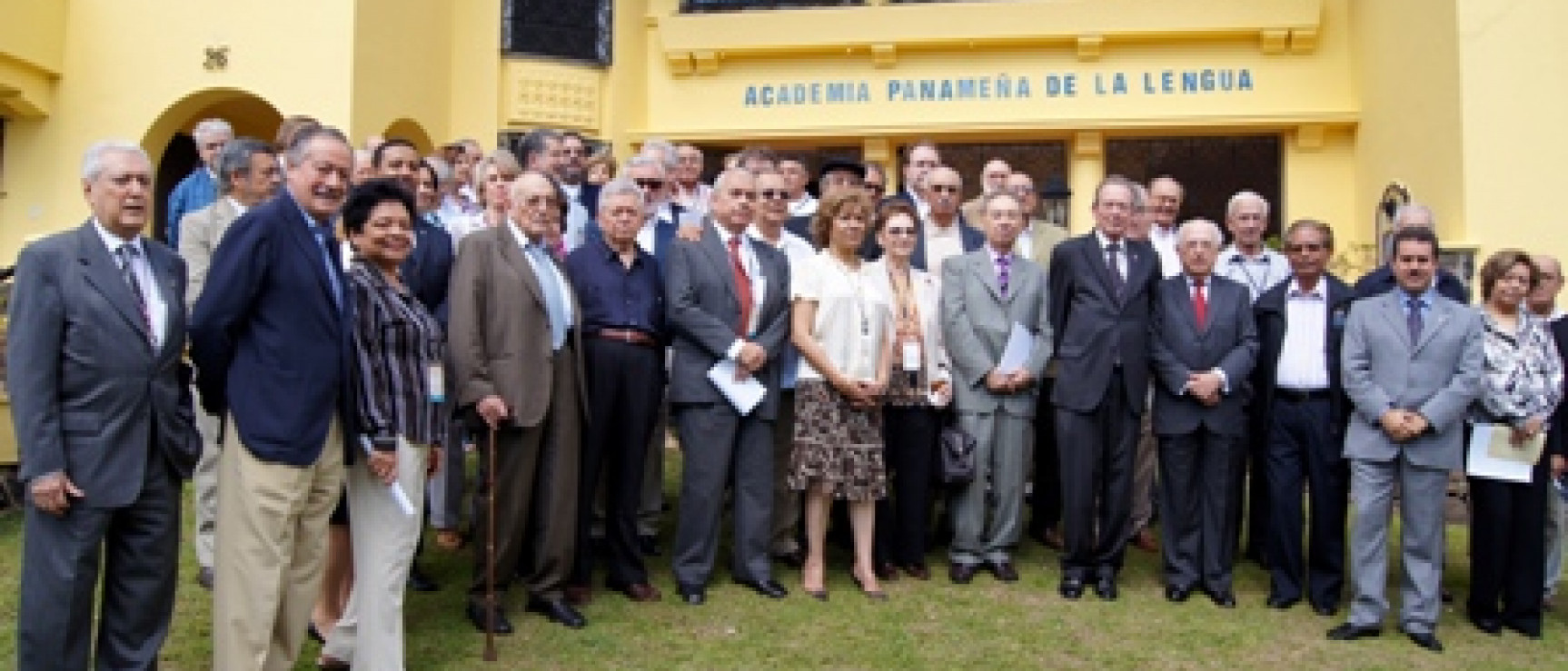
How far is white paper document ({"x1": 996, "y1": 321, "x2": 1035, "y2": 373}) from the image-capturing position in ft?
20.3

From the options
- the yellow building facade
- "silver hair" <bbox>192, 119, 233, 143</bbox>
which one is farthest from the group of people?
the yellow building facade

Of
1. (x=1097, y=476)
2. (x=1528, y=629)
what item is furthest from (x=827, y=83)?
(x=1528, y=629)

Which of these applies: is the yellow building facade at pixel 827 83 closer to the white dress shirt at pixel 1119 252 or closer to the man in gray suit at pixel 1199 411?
the man in gray suit at pixel 1199 411

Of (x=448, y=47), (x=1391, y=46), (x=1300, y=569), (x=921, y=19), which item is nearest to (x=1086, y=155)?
(x=921, y=19)

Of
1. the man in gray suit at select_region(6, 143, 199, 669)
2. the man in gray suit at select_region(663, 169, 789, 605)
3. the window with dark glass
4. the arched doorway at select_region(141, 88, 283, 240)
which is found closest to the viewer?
the man in gray suit at select_region(6, 143, 199, 669)

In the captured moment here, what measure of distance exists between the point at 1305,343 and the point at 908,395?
1.90 meters

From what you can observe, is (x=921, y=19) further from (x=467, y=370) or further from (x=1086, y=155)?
(x=467, y=370)

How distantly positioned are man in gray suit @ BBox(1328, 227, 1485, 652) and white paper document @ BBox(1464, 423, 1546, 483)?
0.09m

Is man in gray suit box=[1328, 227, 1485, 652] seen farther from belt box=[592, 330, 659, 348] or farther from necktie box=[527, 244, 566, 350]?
necktie box=[527, 244, 566, 350]

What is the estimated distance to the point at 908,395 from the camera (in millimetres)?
6098

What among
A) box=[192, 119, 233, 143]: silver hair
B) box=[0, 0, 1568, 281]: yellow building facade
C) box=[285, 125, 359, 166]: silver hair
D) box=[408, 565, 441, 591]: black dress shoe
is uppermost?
box=[0, 0, 1568, 281]: yellow building facade

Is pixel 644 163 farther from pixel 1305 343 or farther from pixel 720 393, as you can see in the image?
pixel 1305 343

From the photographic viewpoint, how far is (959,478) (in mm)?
6086

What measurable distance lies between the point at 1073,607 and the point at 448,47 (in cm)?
965
